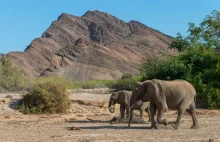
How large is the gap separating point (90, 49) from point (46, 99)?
2162 inches

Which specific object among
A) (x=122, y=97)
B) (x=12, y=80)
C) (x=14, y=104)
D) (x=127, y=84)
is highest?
(x=12, y=80)

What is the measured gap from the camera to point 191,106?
55.6 feet

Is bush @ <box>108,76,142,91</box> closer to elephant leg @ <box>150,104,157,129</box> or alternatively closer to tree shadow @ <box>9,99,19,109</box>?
tree shadow @ <box>9,99,19,109</box>

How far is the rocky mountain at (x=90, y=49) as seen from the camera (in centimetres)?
7531

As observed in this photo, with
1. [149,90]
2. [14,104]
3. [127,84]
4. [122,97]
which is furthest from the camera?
[127,84]

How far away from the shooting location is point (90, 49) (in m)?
78.1

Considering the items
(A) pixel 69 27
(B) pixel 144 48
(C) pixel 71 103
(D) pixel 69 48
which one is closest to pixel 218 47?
(C) pixel 71 103

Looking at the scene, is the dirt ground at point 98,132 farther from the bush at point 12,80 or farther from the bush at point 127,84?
the bush at point 12,80

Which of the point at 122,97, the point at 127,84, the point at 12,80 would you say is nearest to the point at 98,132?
the point at 122,97

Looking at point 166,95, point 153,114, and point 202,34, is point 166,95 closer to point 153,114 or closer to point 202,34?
point 153,114

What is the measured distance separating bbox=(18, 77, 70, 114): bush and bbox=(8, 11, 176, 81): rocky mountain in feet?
121

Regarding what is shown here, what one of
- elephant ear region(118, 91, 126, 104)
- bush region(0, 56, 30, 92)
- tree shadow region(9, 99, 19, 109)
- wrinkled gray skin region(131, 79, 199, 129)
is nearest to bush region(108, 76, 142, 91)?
bush region(0, 56, 30, 92)

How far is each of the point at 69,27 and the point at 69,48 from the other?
100 feet

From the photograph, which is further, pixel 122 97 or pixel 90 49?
pixel 90 49
